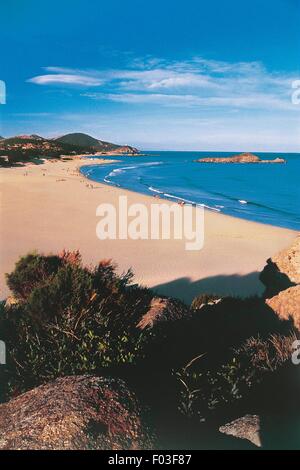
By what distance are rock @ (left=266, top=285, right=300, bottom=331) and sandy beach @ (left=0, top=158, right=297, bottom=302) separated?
3.71m

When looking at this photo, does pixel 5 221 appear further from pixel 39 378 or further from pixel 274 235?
pixel 39 378

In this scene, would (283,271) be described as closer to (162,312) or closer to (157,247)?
(162,312)

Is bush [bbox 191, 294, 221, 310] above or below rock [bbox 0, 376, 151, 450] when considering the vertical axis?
below

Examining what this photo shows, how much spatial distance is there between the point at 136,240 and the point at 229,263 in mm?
4534

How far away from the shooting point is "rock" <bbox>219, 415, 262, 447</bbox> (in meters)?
4.21

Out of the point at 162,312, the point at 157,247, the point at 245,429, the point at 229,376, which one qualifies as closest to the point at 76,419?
the point at 245,429

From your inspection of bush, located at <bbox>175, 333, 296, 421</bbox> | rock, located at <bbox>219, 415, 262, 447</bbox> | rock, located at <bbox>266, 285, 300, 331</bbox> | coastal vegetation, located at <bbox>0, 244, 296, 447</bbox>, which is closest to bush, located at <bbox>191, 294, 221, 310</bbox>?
coastal vegetation, located at <bbox>0, 244, 296, 447</bbox>

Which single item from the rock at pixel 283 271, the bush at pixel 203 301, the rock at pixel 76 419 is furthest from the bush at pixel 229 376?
the rock at pixel 283 271

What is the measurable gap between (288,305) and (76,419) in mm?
4312

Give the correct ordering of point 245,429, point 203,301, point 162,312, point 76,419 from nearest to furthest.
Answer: point 76,419
point 245,429
point 162,312
point 203,301

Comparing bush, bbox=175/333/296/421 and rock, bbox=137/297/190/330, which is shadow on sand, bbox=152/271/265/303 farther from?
bush, bbox=175/333/296/421

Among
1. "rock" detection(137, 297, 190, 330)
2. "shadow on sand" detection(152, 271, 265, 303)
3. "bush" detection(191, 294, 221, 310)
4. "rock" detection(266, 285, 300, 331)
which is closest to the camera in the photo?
"rock" detection(137, 297, 190, 330)

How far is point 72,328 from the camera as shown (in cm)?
535
